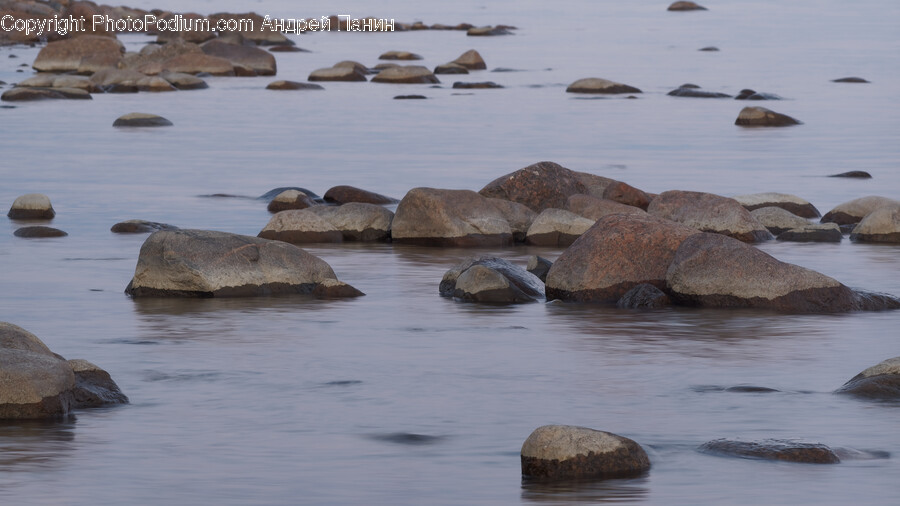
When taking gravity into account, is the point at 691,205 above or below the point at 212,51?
below

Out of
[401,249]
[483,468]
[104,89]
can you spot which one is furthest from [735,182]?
[104,89]

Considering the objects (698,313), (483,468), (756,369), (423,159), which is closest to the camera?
(483,468)

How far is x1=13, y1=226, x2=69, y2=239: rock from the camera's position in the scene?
70.5 feet

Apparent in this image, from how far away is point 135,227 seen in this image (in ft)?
72.4

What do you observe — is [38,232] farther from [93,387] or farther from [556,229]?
[93,387]

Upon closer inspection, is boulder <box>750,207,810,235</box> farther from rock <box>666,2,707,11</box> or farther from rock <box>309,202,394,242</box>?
rock <box>666,2,707,11</box>

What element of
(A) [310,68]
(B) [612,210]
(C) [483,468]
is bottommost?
(C) [483,468]

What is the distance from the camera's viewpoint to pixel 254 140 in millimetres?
36188

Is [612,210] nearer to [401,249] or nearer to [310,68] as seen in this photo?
[401,249]

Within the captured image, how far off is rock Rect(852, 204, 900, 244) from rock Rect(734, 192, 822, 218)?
7.46 ft

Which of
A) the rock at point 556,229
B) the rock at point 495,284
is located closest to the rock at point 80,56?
the rock at point 556,229

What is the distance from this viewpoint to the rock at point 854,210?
72.9 feet

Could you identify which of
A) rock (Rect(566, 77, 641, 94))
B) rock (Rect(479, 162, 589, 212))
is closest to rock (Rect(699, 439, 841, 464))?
rock (Rect(479, 162, 589, 212))

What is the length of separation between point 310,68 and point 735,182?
36.0 m
